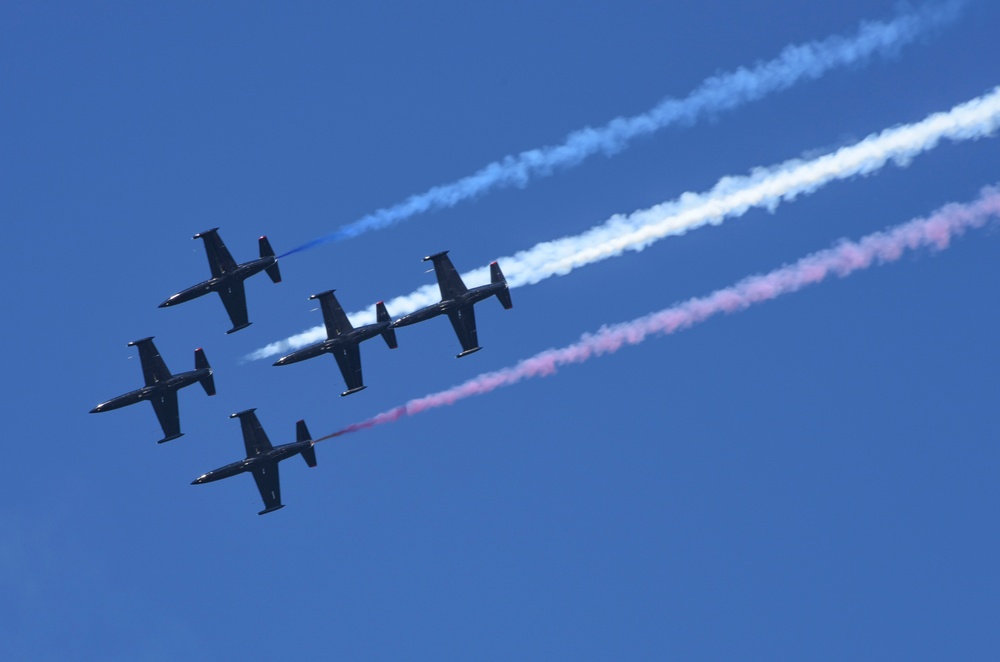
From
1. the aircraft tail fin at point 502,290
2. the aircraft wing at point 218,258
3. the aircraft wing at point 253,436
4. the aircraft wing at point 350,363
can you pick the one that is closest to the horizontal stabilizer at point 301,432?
the aircraft wing at point 253,436

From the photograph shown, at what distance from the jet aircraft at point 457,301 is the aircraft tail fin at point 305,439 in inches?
277

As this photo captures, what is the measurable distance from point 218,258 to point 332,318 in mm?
6194

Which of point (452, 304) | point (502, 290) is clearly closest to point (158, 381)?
point (452, 304)

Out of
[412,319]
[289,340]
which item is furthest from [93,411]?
[412,319]

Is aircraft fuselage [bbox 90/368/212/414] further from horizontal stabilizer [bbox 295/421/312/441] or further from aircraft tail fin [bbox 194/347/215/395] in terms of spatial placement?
horizontal stabilizer [bbox 295/421/312/441]

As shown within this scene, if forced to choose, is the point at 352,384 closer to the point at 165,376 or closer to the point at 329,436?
the point at 329,436

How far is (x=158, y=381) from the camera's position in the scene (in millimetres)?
101688

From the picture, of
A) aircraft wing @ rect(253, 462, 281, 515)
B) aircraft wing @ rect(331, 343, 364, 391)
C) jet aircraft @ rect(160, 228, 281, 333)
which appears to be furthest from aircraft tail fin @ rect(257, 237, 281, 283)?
aircraft wing @ rect(253, 462, 281, 515)

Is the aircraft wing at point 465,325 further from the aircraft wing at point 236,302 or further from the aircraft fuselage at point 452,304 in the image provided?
the aircraft wing at point 236,302

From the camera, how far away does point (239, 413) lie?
101875 millimetres

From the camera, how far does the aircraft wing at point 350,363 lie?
10050cm

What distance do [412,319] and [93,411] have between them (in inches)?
647

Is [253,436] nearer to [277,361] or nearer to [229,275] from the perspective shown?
[277,361]

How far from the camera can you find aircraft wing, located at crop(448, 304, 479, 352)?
98.4 metres
